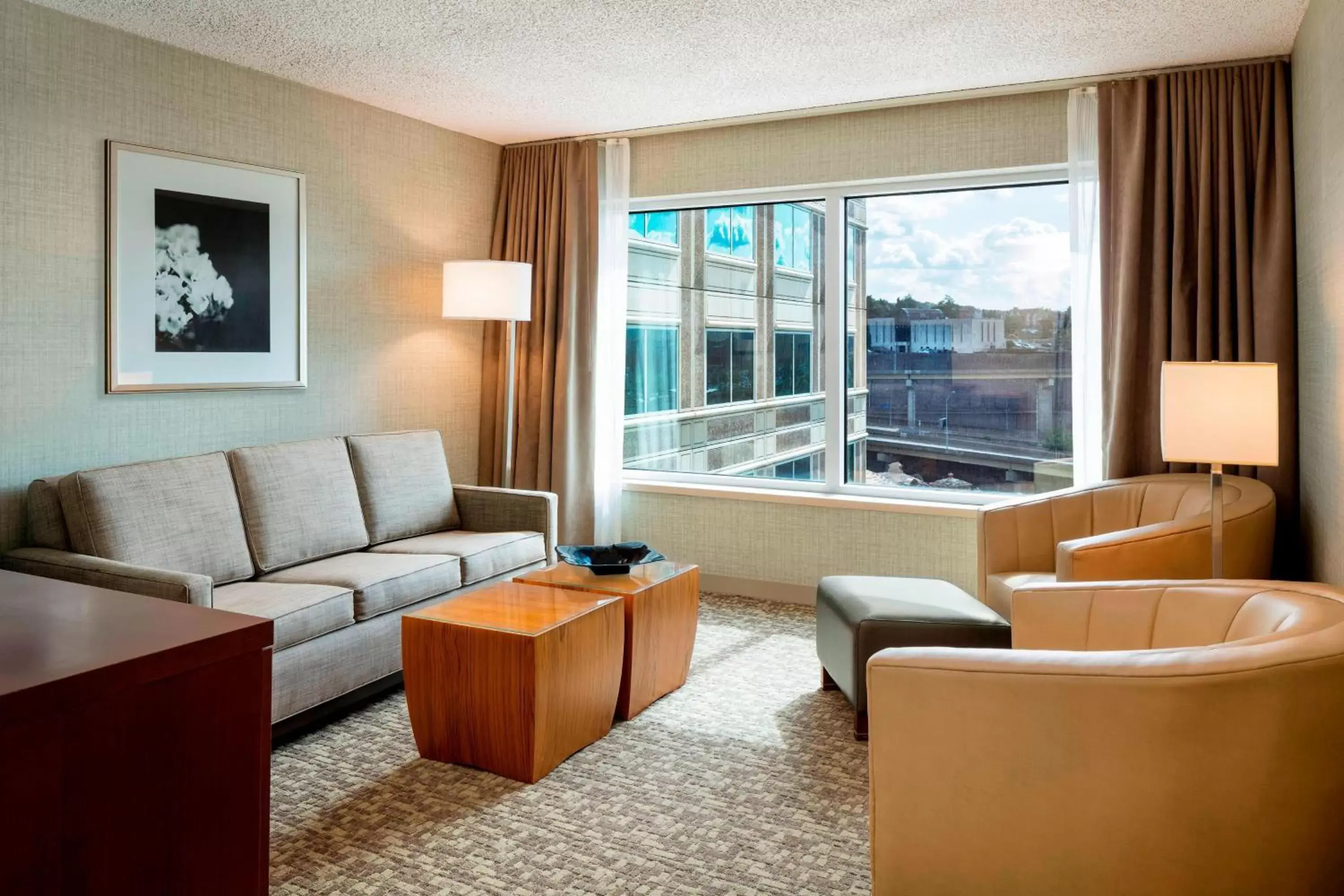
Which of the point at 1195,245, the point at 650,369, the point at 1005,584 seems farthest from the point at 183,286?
the point at 1195,245

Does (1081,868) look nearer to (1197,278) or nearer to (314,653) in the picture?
(314,653)

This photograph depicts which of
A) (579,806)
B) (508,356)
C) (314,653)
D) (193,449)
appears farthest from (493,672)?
(508,356)

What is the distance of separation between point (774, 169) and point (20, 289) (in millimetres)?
3398

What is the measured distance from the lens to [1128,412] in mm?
3984

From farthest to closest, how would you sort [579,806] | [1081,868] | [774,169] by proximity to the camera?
1. [774,169]
2. [579,806]
3. [1081,868]

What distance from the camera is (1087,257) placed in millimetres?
4141

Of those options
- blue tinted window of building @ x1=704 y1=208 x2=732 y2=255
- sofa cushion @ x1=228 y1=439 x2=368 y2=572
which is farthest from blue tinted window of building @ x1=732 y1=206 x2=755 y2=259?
sofa cushion @ x1=228 y1=439 x2=368 y2=572

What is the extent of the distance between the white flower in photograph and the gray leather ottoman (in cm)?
283

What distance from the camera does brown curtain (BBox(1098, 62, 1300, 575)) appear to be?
368 cm

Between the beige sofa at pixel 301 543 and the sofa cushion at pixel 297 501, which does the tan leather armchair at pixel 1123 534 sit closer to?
the beige sofa at pixel 301 543

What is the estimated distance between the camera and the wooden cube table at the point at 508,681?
8.93 ft

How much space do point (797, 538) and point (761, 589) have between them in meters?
0.35

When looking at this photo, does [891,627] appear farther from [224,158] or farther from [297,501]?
[224,158]

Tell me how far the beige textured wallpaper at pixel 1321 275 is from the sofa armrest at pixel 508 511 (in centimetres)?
303
